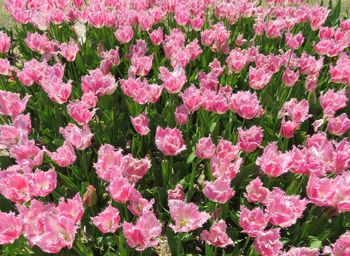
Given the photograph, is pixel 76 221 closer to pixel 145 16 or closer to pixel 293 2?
pixel 145 16

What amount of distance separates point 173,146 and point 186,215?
0.48m

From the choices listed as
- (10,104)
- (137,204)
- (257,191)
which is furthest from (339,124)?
(10,104)

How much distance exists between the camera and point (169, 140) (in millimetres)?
2510

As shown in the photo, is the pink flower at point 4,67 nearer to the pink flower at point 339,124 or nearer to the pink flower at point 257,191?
the pink flower at point 257,191

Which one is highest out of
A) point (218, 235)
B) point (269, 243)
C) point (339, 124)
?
point (339, 124)

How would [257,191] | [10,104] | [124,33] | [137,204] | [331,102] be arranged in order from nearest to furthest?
[137,204]
[257,191]
[10,104]
[331,102]
[124,33]

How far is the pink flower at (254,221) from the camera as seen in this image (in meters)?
2.06

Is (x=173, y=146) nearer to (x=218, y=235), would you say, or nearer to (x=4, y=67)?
(x=218, y=235)

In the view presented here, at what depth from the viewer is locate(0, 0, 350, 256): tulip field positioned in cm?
213

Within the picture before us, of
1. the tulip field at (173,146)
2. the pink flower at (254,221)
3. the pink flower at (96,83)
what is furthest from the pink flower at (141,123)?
the pink flower at (254,221)

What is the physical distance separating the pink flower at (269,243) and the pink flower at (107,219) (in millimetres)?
701

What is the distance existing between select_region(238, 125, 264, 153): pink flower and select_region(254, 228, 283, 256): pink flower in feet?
2.39

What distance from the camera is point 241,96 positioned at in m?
2.80

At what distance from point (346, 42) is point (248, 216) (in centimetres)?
258
